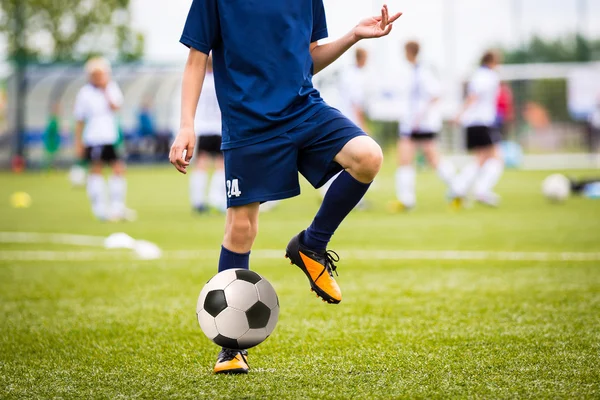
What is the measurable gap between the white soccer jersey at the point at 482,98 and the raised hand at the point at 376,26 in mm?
9084

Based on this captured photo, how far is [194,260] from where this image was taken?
716 cm

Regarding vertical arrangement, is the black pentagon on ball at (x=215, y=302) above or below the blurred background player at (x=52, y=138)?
above

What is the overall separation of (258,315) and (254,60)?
1106 mm

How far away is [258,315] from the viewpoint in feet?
11.2

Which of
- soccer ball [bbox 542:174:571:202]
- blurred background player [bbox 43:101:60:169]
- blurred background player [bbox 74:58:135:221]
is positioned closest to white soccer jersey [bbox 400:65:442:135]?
soccer ball [bbox 542:174:571:202]

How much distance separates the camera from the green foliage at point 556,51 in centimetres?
3166

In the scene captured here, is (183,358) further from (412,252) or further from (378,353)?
(412,252)

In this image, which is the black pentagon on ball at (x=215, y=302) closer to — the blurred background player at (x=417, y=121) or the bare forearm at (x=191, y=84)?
the bare forearm at (x=191, y=84)

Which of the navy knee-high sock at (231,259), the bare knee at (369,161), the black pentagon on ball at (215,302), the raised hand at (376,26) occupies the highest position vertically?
the raised hand at (376,26)

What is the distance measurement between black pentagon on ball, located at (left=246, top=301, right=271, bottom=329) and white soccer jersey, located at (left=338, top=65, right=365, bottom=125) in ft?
31.0

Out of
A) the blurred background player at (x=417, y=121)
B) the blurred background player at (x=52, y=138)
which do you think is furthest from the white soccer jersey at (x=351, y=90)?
the blurred background player at (x=52, y=138)

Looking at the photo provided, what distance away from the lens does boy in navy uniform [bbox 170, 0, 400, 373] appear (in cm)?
340

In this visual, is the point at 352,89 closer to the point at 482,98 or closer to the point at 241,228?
the point at 482,98

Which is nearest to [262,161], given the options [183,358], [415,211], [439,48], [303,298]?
[183,358]
